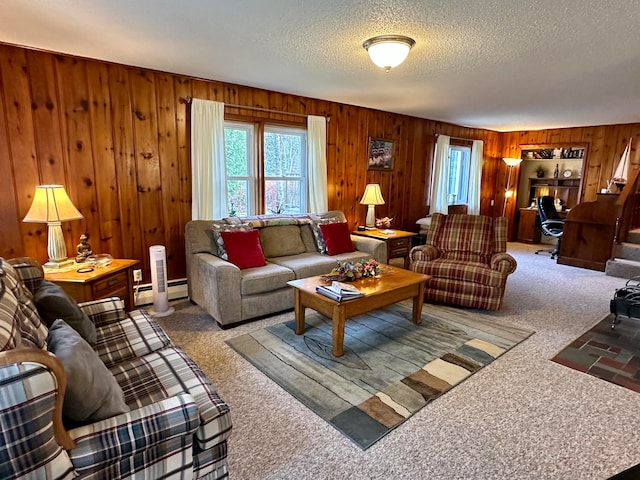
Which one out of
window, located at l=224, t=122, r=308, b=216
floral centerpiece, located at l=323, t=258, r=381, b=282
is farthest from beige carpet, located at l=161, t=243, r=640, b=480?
window, located at l=224, t=122, r=308, b=216

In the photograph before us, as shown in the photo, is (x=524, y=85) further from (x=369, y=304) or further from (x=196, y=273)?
(x=196, y=273)

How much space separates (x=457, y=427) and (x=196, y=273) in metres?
2.56

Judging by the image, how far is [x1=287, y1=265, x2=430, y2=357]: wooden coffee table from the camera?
8.77ft

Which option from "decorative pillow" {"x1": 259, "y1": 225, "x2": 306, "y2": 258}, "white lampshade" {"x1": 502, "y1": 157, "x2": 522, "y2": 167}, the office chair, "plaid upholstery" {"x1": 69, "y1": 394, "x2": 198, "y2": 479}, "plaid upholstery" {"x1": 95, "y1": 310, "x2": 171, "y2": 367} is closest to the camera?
"plaid upholstery" {"x1": 69, "y1": 394, "x2": 198, "y2": 479}

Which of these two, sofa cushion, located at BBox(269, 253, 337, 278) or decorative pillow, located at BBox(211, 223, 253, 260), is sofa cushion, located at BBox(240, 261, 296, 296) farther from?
decorative pillow, located at BBox(211, 223, 253, 260)

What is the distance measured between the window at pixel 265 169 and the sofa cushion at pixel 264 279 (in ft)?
3.75

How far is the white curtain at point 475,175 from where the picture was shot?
283 inches

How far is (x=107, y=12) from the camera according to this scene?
7.41 ft

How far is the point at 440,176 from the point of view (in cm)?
648

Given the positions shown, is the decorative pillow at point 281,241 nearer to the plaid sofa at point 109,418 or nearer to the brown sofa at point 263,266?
the brown sofa at point 263,266

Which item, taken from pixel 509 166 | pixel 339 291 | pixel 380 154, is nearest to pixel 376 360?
pixel 339 291

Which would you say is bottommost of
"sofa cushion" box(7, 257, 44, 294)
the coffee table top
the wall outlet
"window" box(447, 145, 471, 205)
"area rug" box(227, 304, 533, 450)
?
"area rug" box(227, 304, 533, 450)

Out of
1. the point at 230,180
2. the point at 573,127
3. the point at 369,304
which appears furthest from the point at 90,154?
the point at 573,127

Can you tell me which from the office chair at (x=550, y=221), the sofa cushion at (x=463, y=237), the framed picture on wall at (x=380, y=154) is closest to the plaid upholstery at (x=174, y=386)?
the sofa cushion at (x=463, y=237)
